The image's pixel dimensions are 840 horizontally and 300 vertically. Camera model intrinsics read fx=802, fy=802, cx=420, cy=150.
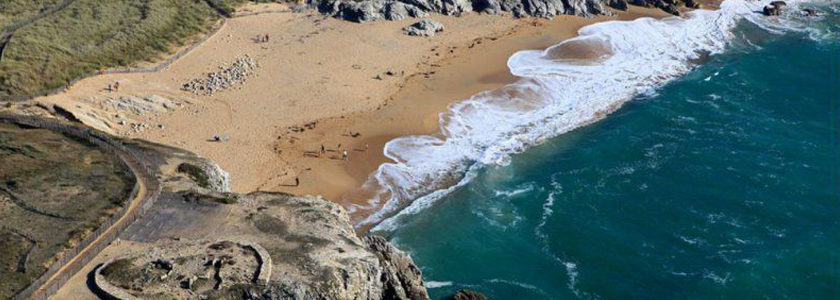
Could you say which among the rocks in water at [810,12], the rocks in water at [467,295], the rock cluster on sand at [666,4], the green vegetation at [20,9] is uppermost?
the green vegetation at [20,9]

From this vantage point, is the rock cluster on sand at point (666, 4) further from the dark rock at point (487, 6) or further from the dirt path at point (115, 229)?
the dirt path at point (115, 229)

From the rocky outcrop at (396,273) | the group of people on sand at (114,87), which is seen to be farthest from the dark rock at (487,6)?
the rocky outcrop at (396,273)

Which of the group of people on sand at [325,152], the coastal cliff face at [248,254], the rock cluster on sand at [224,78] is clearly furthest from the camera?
the rock cluster on sand at [224,78]

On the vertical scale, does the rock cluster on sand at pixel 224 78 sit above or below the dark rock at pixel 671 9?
below

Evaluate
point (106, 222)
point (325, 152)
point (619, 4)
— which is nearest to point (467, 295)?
point (325, 152)

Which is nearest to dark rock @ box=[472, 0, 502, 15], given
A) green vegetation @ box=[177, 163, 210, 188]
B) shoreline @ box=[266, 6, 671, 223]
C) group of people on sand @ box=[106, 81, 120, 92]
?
shoreline @ box=[266, 6, 671, 223]

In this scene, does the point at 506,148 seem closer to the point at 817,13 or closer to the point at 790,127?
the point at 790,127

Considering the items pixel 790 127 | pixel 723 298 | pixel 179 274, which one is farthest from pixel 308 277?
pixel 790 127

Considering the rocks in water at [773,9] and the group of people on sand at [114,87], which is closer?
the group of people on sand at [114,87]
